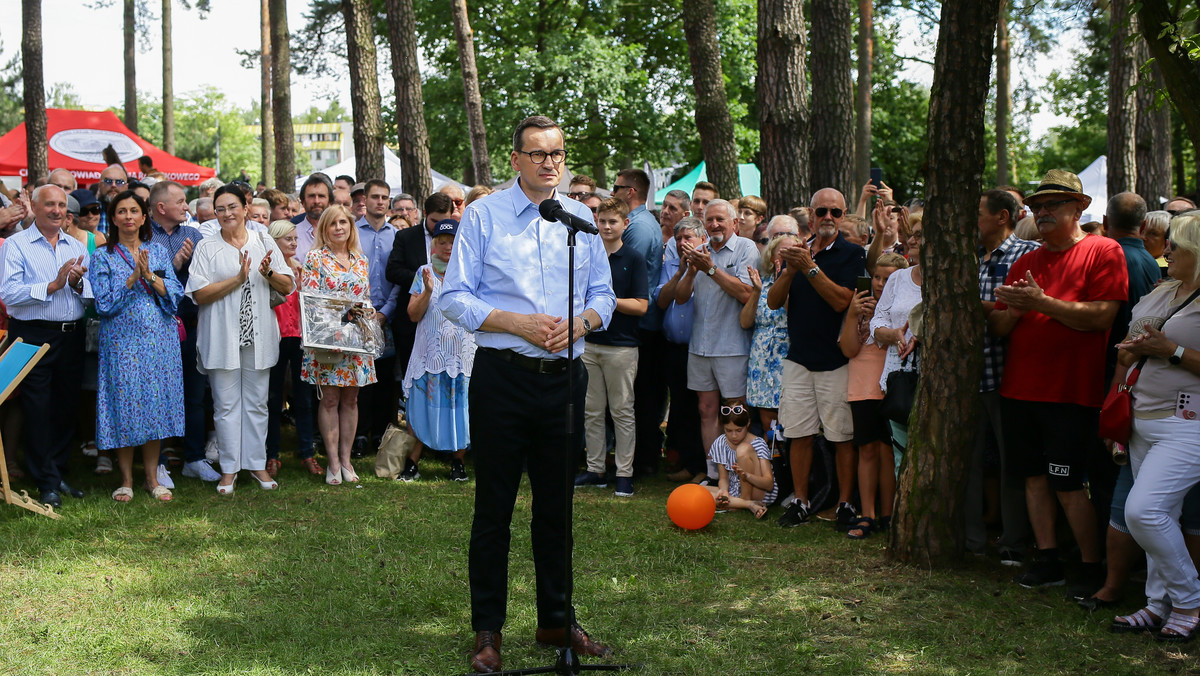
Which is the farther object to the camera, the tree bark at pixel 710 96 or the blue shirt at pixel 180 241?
the tree bark at pixel 710 96

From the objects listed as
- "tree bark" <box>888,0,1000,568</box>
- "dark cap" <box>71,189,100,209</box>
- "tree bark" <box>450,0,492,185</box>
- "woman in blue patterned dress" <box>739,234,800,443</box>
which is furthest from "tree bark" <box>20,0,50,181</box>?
"tree bark" <box>888,0,1000,568</box>

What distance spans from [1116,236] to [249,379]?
6.22 meters

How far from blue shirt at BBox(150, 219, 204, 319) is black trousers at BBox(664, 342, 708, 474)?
3.94m

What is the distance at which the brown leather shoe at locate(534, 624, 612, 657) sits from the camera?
14.9ft

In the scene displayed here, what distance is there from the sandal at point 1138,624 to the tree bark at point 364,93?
10722mm

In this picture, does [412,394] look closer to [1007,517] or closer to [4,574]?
[4,574]

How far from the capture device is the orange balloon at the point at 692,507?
6.65 metres

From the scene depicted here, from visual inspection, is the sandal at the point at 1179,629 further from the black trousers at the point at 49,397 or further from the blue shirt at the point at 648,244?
the black trousers at the point at 49,397

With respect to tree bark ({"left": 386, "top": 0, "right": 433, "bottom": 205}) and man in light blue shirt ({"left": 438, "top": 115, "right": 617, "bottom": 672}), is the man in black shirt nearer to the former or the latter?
man in light blue shirt ({"left": 438, "top": 115, "right": 617, "bottom": 672})

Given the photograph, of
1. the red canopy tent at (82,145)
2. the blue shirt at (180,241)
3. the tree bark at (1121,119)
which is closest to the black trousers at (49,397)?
the blue shirt at (180,241)

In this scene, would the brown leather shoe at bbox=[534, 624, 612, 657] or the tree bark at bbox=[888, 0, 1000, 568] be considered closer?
the brown leather shoe at bbox=[534, 624, 612, 657]

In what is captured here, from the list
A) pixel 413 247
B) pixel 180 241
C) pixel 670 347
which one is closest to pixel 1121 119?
pixel 670 347

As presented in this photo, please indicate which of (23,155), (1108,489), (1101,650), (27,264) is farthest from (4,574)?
(23,155)

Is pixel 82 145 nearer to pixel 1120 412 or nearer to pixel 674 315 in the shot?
pixel 674 315
